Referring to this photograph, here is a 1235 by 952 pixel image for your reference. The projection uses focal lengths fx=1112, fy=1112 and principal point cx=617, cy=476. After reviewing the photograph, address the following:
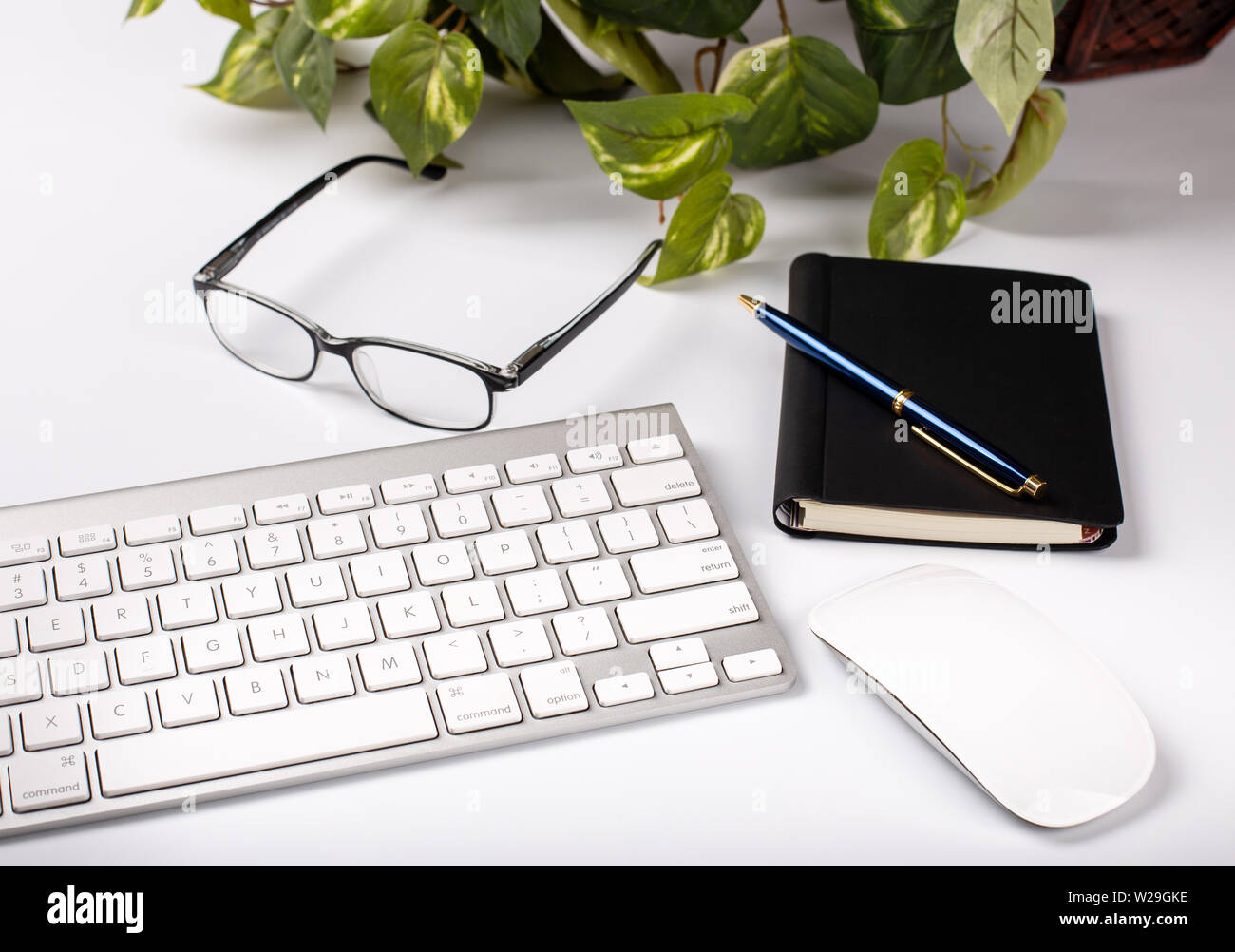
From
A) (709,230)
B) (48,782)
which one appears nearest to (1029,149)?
(709,230)

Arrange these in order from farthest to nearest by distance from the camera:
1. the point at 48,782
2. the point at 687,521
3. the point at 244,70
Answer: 1. the point at 244,70
2. the point at 687,521
3. the point at 48,782

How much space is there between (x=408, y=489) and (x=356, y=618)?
0.25 feet

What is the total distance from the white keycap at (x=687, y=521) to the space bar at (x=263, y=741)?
5.6 inches

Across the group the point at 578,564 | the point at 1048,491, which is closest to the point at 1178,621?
the point at 1048,491

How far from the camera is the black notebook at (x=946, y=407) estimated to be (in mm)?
535

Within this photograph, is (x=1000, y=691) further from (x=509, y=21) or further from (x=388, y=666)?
(x=509, y=21)

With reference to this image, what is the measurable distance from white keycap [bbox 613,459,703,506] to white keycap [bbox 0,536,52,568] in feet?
0.85

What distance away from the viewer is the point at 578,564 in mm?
510

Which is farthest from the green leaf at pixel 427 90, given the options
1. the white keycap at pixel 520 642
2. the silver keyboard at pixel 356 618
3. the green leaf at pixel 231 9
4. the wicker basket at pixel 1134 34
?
the wicker basket at pixel 1134 34

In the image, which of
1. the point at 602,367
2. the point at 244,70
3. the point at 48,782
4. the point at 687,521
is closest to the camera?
the point at 48,782

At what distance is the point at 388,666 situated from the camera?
47 cm

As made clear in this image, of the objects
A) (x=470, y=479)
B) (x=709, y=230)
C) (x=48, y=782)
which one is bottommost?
(x=48, y=782)
